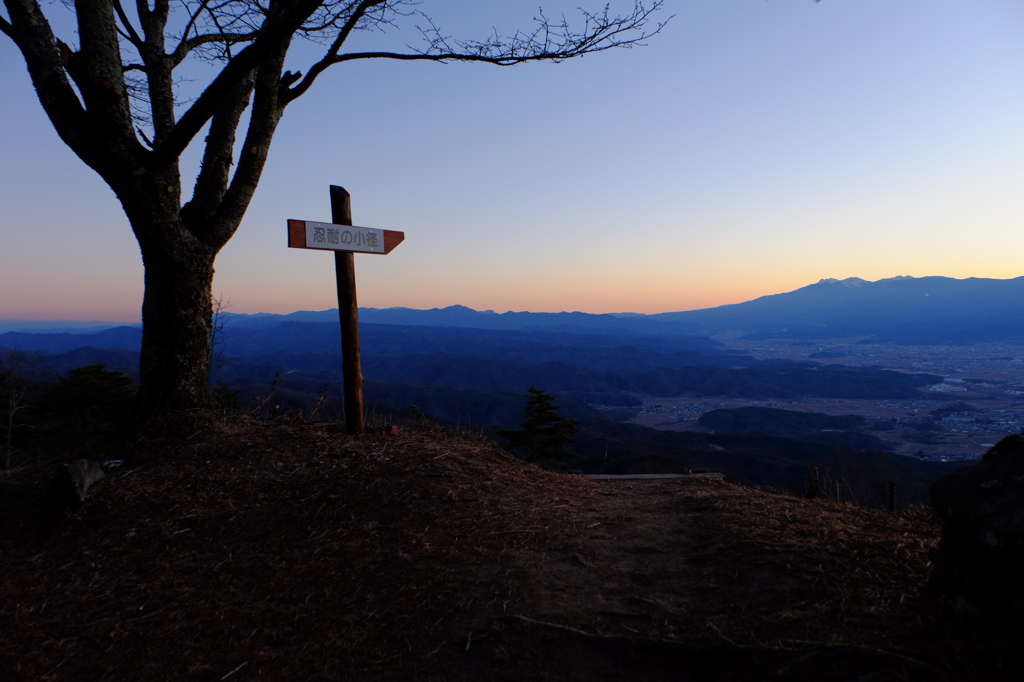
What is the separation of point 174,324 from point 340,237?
71.9 inches

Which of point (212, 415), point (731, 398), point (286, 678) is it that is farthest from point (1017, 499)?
point (731, 398)

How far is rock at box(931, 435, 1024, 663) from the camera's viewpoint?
2004 mm

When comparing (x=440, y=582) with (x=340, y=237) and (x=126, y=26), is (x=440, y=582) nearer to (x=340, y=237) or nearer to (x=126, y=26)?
(x=340, y=237)

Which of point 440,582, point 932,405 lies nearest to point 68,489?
point 440,582

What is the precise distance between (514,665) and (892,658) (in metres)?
1.54

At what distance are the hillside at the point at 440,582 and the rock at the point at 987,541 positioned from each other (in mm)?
159

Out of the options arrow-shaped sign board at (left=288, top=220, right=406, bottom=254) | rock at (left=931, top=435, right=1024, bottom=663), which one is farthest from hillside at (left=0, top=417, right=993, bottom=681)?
arrow-shaped sign board at (left=288, top=220, right=406, bottom=254)

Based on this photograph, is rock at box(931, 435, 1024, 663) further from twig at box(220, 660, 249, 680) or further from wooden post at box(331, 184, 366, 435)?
wooden post at box(331, 184, 366, 435)

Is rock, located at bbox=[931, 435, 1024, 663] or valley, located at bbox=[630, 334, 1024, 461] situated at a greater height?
rock, located at bbox=[931, 435, 1024, 663]

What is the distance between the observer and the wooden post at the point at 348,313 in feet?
20.1

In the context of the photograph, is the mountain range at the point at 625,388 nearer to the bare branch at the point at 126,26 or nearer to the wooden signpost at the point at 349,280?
the wooden signpost at the point at 349,280

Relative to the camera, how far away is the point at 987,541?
2119 mm

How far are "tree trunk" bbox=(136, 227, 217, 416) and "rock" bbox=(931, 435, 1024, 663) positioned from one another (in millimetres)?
5919

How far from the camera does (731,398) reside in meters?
117
